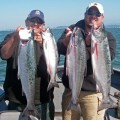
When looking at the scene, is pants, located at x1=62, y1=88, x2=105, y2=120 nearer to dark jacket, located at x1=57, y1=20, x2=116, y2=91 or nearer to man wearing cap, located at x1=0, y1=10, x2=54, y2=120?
dark jacket, located at x1=57, y1=20, x2=116, y2=91

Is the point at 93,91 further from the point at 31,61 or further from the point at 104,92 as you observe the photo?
the point at 31,61

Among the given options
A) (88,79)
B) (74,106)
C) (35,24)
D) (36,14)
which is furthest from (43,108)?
(36,14)

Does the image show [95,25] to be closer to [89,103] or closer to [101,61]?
[101,61]

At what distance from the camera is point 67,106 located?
5.08 meters

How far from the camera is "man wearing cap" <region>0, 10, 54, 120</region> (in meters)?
4.74

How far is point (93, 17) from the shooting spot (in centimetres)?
466

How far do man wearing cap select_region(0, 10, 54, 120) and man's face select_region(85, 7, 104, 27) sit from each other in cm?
67

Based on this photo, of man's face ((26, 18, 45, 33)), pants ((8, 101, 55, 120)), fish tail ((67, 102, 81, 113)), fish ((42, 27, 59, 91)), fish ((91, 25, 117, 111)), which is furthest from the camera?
pants ((8, 101, 55, 120))

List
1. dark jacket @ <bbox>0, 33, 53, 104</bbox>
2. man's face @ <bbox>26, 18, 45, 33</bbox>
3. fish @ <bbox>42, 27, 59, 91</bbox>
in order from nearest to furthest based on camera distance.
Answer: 1. fish @ <bbox>42, 27, 59, 91</bbox>
2. man's face @ <bbox>26, 18, 45, 33</bbox>
3. dark jacket @ <bbox>0, 33, 53, 104</bbox>

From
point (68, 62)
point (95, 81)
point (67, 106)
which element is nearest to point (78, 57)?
point (68, 62)

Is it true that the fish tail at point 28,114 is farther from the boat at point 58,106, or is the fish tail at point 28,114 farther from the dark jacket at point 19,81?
the dark jacket at point 19,81

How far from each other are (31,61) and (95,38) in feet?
3.05

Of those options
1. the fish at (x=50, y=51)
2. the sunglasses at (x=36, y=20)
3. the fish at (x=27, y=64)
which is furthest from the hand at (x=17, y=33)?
the sunglasses at (x=36, y=20)

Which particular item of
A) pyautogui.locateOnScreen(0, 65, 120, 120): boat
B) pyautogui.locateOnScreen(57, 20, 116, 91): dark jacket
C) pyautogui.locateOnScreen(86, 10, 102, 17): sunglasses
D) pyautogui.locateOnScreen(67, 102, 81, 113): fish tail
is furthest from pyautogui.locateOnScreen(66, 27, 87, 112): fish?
pyautogui.locateOnScreen(0, 65, 120, 120): boat
